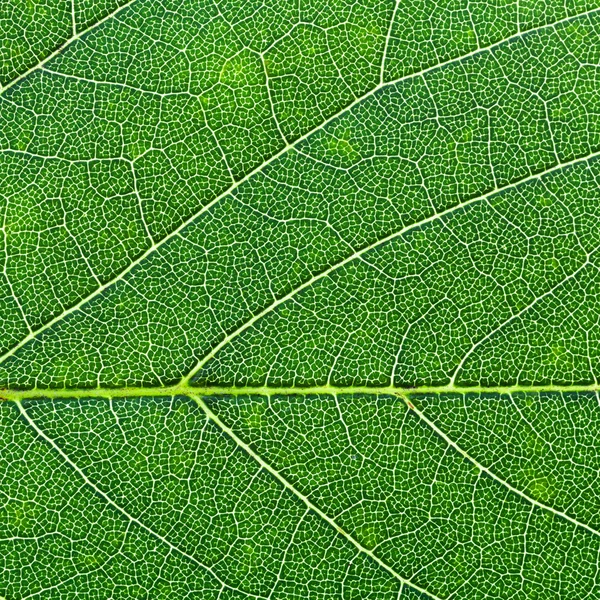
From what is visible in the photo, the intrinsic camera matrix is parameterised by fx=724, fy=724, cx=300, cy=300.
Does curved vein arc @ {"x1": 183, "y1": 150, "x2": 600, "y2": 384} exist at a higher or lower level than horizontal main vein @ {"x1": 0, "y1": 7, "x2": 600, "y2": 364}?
lower

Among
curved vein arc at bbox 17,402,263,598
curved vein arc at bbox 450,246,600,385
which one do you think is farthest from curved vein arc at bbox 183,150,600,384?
curved vein arc at bbox 17,402,263,598

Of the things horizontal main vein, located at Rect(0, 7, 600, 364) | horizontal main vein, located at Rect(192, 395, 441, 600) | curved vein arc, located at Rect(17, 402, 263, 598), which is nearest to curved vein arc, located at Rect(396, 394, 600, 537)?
horizontal main vein, located at Rect(192, 395, 441, 600)

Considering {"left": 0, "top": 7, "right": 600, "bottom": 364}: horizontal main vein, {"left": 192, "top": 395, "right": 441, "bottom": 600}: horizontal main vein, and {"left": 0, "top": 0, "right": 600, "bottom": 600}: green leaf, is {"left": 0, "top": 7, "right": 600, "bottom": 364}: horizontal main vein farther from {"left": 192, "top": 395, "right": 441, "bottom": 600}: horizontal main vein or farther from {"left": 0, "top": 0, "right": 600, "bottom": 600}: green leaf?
{"left": 192, "top": 395, "right": 441, "bottom": 600}: horizontal main vein

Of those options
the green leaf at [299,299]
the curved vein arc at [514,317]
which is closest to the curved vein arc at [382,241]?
the green leaf at [299,299]

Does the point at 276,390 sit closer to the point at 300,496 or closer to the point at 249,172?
the point at 300,496

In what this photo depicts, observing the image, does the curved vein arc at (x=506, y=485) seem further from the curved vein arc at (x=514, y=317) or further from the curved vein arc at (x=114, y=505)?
the curved vein arc at (x=114, y=505)

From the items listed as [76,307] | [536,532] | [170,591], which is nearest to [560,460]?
[536,532]

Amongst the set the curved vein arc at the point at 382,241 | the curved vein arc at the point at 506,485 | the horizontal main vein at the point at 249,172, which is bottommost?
the curved vein arc at the point at 506,485

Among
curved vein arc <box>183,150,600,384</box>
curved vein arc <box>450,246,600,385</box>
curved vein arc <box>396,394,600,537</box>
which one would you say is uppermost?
curved vein arc <box>183,150,600,384</box>
